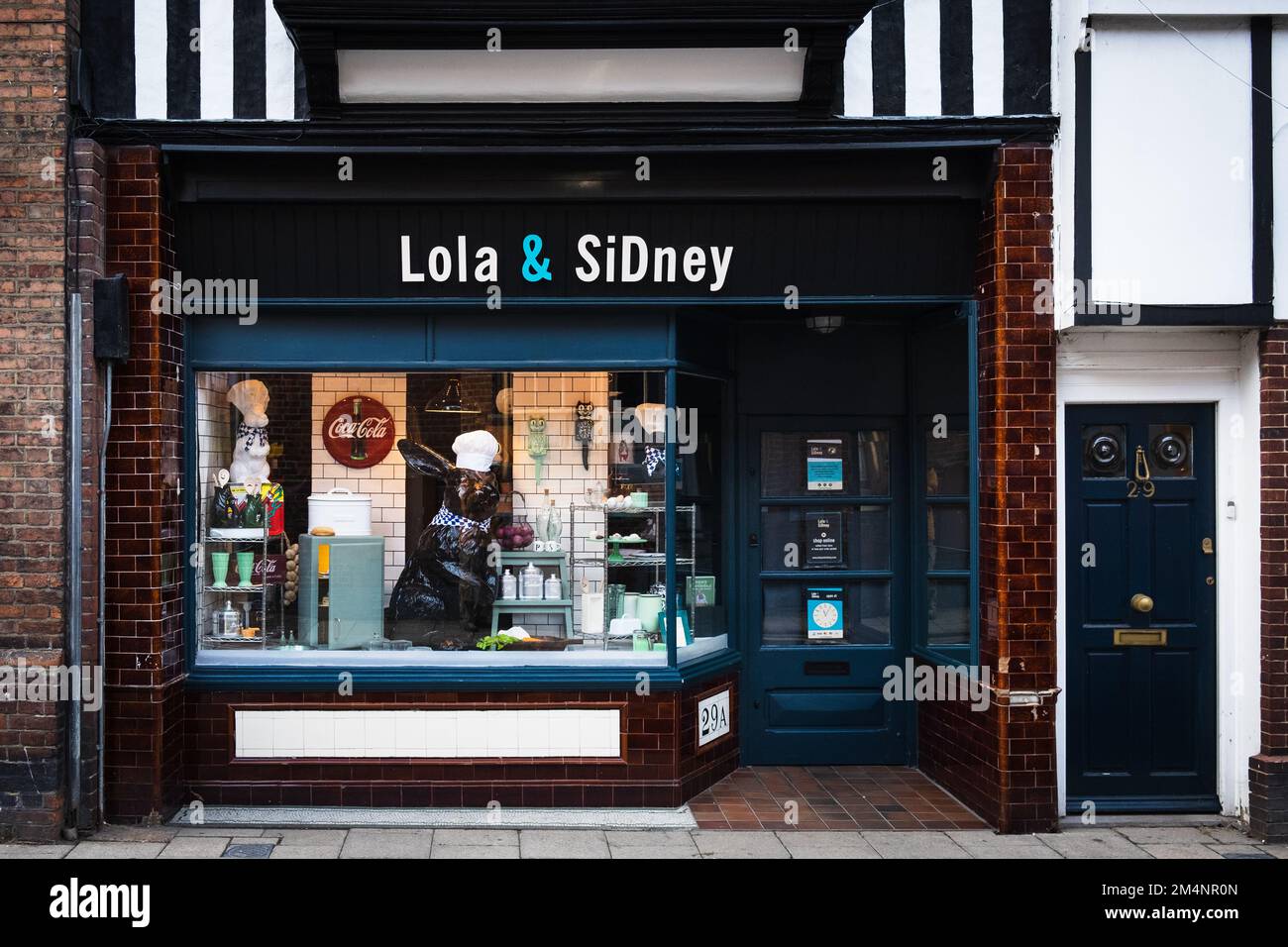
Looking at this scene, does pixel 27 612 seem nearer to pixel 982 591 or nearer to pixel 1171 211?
pixel 982 591

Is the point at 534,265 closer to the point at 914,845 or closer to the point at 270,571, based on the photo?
the point at 270,571

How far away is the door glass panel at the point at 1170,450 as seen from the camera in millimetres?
6848

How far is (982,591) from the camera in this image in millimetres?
6809

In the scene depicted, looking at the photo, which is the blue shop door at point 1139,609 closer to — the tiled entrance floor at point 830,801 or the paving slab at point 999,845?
the paving slab at point 999,845

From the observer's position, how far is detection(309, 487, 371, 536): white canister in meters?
7.13

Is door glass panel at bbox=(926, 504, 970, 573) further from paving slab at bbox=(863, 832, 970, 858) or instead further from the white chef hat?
the white chef hat

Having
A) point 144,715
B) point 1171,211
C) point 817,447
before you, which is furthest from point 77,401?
point 1171,211

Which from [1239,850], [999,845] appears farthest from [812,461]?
[1239,850]

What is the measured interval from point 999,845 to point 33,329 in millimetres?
6518

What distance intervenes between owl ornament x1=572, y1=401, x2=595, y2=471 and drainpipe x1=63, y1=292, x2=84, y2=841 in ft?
10.0

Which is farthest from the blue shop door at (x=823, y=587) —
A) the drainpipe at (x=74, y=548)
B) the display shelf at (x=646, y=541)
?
the drainpipe at (x=74, y=548)

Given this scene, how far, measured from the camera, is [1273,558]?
6562 millimetres

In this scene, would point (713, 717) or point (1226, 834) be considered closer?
point (1226, 834)

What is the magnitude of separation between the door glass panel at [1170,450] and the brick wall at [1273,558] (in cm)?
43
